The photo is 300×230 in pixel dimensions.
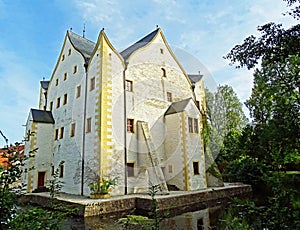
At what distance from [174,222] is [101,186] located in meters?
4.78

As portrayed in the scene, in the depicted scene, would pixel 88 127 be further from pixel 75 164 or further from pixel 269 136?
pixel 269 136

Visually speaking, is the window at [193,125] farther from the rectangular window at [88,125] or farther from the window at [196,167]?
the rectangular window at [88,125]

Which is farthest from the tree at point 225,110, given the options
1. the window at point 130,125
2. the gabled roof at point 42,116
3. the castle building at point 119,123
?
the gabled roof at point 42,116

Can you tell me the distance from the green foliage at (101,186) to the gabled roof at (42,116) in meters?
8.41

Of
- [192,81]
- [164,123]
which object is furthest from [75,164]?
[192,81]

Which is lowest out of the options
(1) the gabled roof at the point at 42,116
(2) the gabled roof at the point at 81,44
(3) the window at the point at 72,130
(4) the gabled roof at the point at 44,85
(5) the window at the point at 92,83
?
(3) the window at the point at 72,130

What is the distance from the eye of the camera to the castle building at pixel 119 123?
45.2 feet

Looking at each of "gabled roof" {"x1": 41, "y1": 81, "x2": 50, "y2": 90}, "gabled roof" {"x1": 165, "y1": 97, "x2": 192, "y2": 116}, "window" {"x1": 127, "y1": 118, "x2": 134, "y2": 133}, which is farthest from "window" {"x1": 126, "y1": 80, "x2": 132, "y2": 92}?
"gabled roof" {"x1": 41, "y1": 81, "x2": 50, "y2": 90}

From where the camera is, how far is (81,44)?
19.5 m

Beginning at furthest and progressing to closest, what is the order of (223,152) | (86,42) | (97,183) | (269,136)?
(223,152)
(86,42)
(97,183)
(269,136)

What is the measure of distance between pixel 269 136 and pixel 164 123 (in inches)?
462

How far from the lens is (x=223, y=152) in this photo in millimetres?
23031

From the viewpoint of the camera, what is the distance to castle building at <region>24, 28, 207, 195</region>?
13.8m

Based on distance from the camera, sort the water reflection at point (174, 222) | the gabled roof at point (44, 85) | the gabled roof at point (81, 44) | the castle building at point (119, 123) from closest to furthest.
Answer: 1. the water reflection at point (174, 222)
2. the castle building at point (119, 123)
3. the gabled roof at point (81, 44)
4. the gabled roof at point (44, 85)
